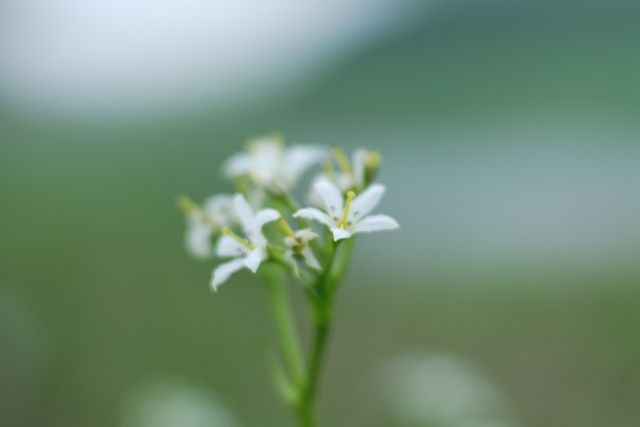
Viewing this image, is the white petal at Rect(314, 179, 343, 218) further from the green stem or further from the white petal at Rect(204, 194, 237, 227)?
the white petal at Rect(204, 194, 237, 227)

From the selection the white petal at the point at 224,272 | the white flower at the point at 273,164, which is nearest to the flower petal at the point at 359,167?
the white flower at the point at 273,164

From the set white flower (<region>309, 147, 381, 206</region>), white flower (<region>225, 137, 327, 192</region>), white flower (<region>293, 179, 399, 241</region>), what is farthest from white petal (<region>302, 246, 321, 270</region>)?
white flower (<region>225, 137, 327, 192</region>)

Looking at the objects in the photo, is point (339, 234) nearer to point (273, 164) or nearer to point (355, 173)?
point (355, 173)

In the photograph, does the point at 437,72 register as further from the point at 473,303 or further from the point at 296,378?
the point at 296,378

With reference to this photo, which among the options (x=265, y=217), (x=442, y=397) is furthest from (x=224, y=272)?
(x=442, y=397)

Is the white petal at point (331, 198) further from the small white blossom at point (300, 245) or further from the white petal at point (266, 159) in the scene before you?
the white petal at point (266, 159)
